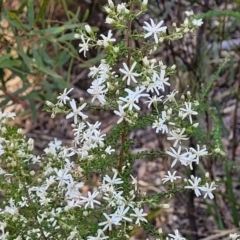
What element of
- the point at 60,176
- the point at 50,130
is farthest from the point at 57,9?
the point at 60,176

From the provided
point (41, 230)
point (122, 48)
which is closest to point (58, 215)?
point (41, 230)

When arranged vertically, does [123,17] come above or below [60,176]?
above

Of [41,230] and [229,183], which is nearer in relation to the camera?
[41,230]

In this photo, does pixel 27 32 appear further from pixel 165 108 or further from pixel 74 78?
pixel 74 78

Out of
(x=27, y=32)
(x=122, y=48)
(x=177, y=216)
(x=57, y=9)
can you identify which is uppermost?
(x=122, y=48)

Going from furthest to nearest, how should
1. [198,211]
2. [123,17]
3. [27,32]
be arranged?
[198,211], [27,32], [123,17]

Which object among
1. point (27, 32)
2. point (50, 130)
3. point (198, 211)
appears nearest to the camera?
point (27, 32)
